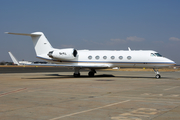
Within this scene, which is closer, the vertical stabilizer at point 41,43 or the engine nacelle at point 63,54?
the engine nacelle at point 63,54

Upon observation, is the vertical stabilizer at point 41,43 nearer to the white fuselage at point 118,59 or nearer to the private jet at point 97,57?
the private jet at point 97,57

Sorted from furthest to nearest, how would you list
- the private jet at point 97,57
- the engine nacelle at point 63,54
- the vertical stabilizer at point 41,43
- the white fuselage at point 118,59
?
the vertical stabilizer at point 41,43, the engine nacelle at point 63,54, the private jet at point 97,57, the white fuselage at point 118,59

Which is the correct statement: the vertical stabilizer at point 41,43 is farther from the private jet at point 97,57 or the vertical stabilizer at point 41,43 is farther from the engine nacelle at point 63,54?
the engine nacelle at point 63,54

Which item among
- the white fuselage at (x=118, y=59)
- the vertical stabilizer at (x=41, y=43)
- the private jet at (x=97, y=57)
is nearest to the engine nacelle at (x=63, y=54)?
the private jet at (x=97, y=57)

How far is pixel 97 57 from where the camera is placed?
1035 inches

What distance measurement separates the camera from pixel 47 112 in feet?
23.0

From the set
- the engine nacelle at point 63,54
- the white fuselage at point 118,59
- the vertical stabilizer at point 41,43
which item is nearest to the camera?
the white fuselage at point 118,59

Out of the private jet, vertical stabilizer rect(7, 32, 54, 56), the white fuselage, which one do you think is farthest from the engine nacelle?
vertical stabilizer rect(7, 32, 54, 56)

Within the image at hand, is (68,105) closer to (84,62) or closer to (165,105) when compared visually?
(165,105)

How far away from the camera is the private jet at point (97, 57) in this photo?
24.4 metres

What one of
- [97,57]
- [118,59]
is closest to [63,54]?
[97,57]

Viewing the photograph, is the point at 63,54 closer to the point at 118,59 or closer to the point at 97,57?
the point at 97,57

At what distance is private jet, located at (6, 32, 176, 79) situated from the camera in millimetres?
24422

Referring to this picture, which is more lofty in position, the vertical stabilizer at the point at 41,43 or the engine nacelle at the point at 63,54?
the vertical stabilizer at the point at 41,43
